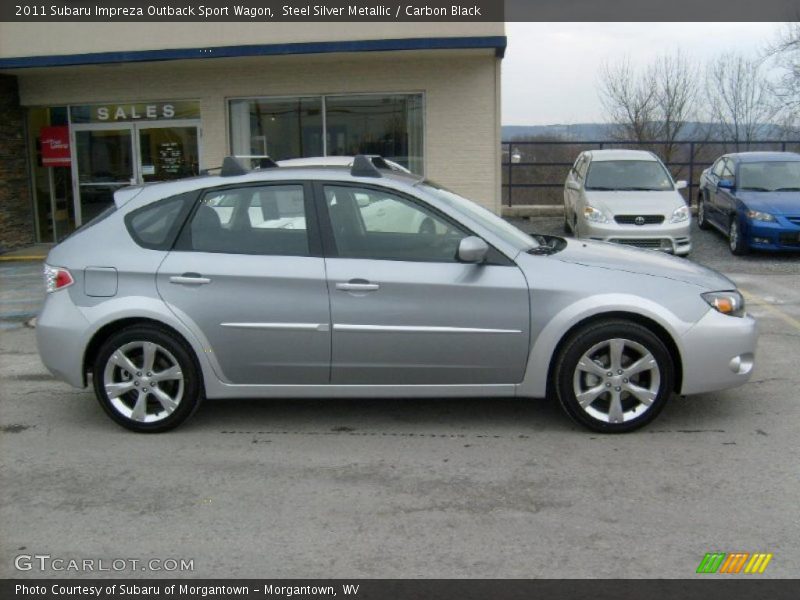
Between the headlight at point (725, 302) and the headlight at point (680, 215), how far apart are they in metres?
7.10

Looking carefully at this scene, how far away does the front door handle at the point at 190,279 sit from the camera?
17.6ft

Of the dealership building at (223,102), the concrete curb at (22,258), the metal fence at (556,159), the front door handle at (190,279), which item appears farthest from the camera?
the metal fence at (556,159)

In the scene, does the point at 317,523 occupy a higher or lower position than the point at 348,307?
lower

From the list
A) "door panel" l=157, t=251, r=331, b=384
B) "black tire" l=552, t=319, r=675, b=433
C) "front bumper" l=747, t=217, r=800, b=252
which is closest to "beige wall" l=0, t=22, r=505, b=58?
"front bumper" l=747, t=217, r=800, b=252

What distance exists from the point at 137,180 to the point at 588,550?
13.1 meters

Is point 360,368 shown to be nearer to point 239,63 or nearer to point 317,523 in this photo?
point 317,523

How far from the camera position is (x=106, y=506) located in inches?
176

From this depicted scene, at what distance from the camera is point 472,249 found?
5.17 meters

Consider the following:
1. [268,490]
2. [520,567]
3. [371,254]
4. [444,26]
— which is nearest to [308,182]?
[371,254]

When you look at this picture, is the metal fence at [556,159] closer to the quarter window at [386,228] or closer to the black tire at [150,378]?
the quarter window at [386,228]

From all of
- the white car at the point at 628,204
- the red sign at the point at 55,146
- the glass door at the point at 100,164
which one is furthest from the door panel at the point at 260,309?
the red sign at the point at 55,146

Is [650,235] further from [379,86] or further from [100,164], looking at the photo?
[100,164]

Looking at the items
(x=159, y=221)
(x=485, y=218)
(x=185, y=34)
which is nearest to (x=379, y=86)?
(x=185, y=34)

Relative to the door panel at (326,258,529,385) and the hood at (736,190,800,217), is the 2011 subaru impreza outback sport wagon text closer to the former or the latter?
the door panel at (326,258,529,385)
